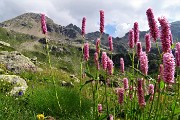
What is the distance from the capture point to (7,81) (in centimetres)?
1583

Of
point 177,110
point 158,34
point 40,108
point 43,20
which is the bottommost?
point 40,108

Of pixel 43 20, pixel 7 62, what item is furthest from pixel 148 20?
pixel 7 62

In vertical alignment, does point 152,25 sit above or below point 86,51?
above

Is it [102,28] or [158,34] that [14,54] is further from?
[158,34]

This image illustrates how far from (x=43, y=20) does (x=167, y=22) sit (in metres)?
4.07

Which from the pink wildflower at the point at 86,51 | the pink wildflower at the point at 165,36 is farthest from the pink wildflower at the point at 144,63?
the pink wildflower at the point at 86,51

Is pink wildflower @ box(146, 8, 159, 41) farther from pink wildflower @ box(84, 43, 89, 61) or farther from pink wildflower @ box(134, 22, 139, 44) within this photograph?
pink wildflower @ box(84, 43, 89, 61)

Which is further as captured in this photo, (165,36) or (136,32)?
(136,32)

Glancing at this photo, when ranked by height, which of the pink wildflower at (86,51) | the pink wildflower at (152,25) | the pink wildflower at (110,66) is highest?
the pink wildflower at (152,25)

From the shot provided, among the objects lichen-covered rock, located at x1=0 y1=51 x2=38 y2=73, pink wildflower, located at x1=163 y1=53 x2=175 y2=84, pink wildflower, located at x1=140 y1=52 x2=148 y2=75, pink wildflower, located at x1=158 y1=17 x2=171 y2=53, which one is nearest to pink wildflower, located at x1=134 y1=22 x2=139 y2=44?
pink wildflower, located at x1=140 y1=52 x2=148 y2=75

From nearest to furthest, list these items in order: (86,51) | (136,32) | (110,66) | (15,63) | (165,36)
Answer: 1. (165,36)
2. (110,66)
3. (136,32)
4. (86,51)
5. (15,63)

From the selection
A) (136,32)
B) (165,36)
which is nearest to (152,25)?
(165,36)

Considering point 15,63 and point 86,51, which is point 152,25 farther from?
point 15,63

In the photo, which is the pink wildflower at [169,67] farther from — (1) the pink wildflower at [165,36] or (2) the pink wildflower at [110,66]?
(2) the pink wildflower at [110,66]
